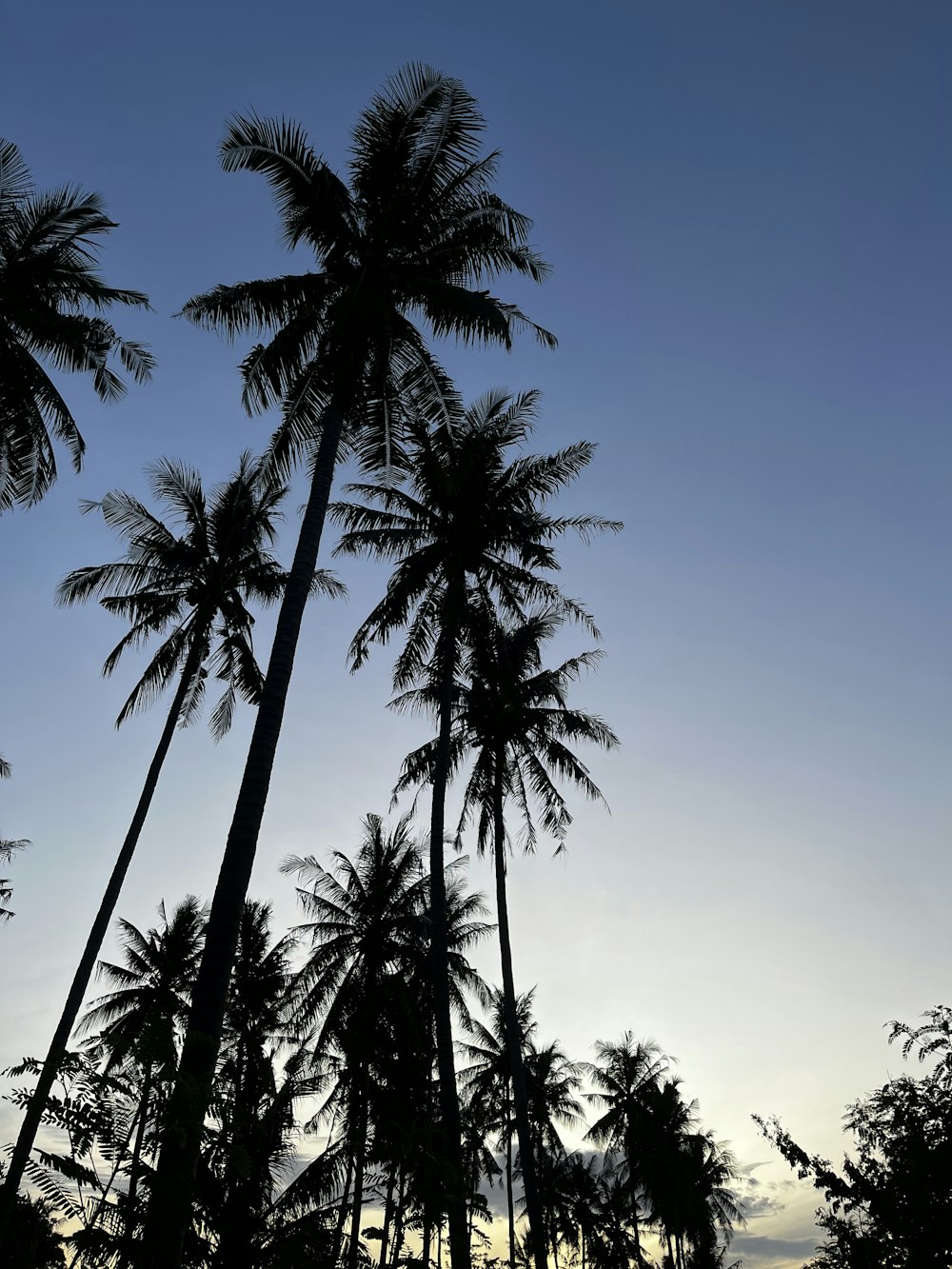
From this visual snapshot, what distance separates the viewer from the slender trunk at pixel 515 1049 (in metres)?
20.0

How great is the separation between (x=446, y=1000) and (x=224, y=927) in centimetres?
967

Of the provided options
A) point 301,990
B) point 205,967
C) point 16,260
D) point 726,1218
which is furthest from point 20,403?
point 726,1218

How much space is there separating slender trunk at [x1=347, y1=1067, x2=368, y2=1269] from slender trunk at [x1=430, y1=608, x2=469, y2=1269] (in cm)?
148

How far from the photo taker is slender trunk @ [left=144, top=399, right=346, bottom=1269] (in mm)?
7680

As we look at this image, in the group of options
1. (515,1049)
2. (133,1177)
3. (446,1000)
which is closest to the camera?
(133,1177)

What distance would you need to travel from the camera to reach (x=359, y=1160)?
1861cm

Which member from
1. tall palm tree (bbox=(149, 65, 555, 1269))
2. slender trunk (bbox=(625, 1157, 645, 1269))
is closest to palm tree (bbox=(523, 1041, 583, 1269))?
slender trunk (bbox=(625, 1157, 645, 1269))

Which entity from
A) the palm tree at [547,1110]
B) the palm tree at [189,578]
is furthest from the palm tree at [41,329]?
the palm tree at [547,1110]

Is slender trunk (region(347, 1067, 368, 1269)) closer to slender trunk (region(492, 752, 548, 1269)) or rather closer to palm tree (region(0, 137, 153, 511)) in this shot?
slender trunk (region(492, 752, 548, 1269))

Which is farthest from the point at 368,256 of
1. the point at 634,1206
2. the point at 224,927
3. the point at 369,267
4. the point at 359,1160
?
the point at 634,1206

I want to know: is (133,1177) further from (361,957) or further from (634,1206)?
(634,1206)

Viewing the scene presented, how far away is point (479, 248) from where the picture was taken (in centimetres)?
1510

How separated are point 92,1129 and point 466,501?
15544 millimetres

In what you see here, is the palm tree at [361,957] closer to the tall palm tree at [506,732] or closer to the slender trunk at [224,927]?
the tall palm tree at [506,732]
